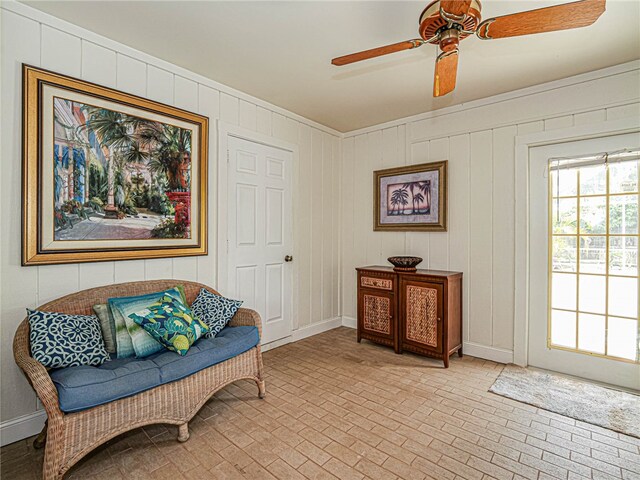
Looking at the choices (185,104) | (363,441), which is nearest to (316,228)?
(185,104)

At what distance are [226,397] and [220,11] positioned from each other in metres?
2.66

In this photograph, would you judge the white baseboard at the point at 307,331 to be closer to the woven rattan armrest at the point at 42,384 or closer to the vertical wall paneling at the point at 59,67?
the vertical wall paneling at the point at 59,67

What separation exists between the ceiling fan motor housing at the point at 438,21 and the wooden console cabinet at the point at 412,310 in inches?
81.6

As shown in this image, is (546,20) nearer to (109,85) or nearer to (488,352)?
(109,85)

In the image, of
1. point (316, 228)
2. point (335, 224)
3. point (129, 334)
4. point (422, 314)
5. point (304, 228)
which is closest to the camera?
point (129, 334)

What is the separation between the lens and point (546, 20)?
1.50 m

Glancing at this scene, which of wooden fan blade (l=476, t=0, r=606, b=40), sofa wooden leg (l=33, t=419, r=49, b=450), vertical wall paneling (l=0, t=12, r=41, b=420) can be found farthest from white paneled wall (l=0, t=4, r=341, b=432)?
wooden fan blade (l=476, t=0, r=606, b=40)

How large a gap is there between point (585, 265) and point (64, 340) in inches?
151

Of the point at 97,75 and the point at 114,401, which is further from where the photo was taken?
the point at 97,75

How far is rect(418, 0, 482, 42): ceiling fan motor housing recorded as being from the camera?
1.54 meters

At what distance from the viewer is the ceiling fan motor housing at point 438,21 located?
1.54m

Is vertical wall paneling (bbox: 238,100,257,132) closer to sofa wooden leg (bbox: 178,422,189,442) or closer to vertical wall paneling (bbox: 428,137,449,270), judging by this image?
vertical wall paneling (bbox: 428,137,449,270)

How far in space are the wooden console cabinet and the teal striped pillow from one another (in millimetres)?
2218

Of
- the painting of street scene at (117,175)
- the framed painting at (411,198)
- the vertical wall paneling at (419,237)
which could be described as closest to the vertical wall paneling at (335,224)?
the framed painting at (411,198)
